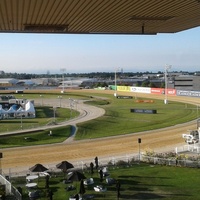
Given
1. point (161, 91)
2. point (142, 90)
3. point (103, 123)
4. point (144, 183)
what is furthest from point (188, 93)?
point (144, 183)

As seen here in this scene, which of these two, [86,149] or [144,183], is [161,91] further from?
[144,183]

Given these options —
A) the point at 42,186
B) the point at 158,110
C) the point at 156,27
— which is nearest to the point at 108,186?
the point at 42,186

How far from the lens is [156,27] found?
10.5 metres

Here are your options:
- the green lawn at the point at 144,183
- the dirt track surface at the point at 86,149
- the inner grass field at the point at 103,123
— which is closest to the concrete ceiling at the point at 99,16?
the green lawn at the point at 144,183

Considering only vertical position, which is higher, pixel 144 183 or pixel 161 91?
pixel 161 91

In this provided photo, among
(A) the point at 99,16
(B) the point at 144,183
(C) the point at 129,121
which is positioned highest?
(A) the point at 99,16

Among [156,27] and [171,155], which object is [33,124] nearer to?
[171,155]

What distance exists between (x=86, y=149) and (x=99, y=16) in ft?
73.8

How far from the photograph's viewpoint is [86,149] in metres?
30.2

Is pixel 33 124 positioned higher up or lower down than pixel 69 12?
lower down

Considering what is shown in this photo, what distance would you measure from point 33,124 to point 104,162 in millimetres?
19823

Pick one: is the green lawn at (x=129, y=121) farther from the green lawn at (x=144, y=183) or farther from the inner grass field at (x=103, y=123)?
the green lawn at (x=144, y=183)

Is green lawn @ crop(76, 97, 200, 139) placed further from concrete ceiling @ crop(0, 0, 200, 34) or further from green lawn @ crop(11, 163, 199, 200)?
concrete ceiling @ crop(0, 0, 200, 34)

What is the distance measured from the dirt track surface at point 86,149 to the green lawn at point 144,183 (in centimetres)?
491
